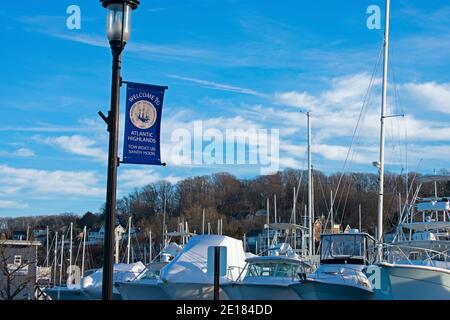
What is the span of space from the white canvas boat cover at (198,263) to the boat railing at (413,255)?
647 centimetres

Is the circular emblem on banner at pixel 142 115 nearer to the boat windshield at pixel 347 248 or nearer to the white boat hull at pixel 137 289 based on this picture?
the boat windshield at pixel 347 248

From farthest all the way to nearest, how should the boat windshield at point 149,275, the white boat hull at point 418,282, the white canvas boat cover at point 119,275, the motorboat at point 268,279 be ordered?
the white canvas boat cover at point 119,275 < the boat windshield at point 149,275 < the motorboat at point 268,279 < the white boat hull at point 418,282

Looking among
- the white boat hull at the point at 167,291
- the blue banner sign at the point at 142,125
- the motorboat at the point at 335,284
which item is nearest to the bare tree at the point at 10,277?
the white boat hull at the point at 167,291

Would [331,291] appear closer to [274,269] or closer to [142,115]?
[274,269]

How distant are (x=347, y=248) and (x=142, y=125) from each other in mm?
21258

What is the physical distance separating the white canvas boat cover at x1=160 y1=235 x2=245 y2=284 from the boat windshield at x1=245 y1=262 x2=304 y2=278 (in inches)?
41.6

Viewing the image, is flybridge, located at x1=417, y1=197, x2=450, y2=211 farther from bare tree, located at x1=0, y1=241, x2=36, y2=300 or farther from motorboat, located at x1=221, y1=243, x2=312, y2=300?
bare tree, located at x1=0, y1=241, x2=36, y2=300

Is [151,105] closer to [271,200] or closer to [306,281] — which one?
[306,281]

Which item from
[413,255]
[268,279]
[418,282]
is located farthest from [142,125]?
[413,255]

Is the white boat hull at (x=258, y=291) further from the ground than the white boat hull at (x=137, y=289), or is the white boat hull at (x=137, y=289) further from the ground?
the white boat hull at (x=258, y=291)

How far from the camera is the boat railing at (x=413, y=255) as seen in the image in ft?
80.0

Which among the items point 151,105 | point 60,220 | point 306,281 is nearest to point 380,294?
point 306,281
